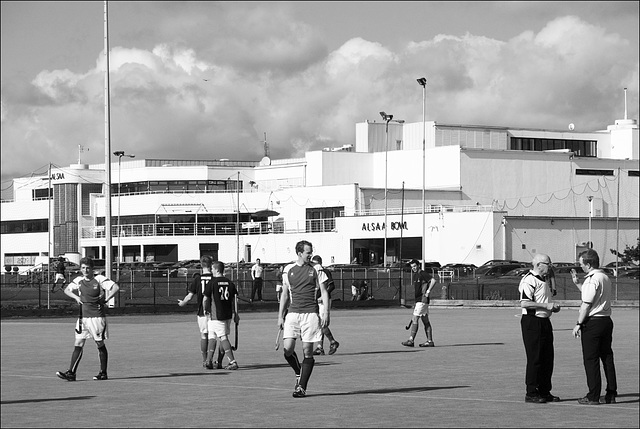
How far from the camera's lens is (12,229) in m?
121

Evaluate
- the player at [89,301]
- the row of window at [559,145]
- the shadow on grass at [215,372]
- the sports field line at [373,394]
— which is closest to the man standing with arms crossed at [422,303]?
the shadow on grass at [215,372]

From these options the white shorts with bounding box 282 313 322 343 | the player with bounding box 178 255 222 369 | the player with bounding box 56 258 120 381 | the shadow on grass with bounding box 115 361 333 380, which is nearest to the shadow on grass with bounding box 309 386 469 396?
the white shorts with bounding box 282 313 322 343

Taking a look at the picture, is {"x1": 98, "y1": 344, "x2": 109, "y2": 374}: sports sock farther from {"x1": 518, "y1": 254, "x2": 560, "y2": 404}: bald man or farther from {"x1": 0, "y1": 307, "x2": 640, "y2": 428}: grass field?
{"x1": 518, "y1": 254, "x2": 560, "y2": 404}: bald man

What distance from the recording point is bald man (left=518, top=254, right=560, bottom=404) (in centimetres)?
1588

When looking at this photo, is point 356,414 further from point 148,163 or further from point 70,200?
point 148,163

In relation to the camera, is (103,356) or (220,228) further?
(220,228)

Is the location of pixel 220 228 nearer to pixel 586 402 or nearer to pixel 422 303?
pixel 422 303

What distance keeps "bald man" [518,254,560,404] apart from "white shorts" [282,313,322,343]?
116 inches

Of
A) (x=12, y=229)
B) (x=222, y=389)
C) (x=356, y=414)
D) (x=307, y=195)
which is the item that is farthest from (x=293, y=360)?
(x=12, y=229)

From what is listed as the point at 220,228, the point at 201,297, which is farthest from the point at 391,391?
the point at 220,228

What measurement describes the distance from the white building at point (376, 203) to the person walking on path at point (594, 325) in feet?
241

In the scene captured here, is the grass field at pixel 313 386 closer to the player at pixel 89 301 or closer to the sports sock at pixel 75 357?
the sports sock at pixel 75 357

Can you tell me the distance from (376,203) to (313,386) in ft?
284

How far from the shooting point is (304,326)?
1659cm
